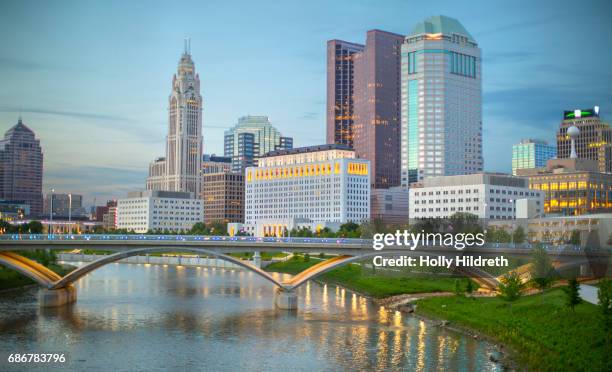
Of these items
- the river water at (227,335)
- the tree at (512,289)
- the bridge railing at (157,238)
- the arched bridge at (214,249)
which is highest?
the bridge railing at (157,238)

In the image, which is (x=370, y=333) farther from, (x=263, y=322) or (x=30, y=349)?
(x=30, y=349)

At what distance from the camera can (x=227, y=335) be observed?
71.4 meters

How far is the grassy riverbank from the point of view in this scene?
103 meters

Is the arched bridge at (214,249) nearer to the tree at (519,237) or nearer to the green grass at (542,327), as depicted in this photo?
the green grass at (542,327)

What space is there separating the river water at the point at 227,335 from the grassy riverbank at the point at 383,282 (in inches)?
155

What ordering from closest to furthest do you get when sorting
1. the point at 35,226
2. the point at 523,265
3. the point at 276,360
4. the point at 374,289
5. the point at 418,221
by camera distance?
the point at 276,360 < the point at 523,265 < the point at 374,289 < the point at 418,221 < the point at 35,226

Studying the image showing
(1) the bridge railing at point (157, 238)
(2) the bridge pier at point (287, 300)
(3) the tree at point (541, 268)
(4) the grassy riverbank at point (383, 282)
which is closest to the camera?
(3) the tree at point (541, 268)

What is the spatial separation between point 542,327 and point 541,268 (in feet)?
66.4

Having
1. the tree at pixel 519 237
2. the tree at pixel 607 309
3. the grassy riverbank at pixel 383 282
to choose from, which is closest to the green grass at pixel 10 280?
the grassy riverbank at pixel 383 282

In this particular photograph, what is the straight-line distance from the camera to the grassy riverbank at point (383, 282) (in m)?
103

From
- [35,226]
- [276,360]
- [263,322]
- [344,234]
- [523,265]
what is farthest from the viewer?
[35,226]

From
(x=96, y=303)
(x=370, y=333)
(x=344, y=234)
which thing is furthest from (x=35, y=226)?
(x=370, y=333)

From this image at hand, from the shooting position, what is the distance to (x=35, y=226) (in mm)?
190750

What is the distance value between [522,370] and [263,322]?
31.2m
